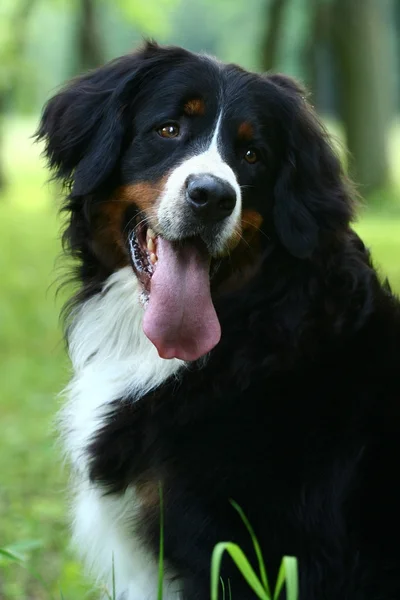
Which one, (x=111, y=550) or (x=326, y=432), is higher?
(x=326, y=432)

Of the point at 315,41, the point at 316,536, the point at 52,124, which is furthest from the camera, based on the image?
the point at 315,41

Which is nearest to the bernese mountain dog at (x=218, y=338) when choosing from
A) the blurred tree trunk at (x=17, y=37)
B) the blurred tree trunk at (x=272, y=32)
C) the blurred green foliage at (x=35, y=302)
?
the blurred green foliage at (x=35, y=302)

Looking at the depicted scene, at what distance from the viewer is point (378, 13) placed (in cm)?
1734

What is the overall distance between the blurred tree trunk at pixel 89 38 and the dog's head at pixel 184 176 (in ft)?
45.7

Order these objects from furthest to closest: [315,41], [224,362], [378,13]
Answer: [315,41] → [378,13] → [224,362]

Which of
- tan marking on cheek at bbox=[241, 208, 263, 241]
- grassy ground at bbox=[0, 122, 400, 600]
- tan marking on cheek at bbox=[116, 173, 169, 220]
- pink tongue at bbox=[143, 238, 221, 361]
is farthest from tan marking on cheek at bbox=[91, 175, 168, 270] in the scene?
grassy ground at bbox=[0, 122, 400, 600]

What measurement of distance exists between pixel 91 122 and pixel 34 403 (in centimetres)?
376

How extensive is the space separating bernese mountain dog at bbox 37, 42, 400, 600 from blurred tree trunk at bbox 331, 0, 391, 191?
46.0 ft

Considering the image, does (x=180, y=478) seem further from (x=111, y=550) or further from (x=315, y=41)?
(x=315, y=41)

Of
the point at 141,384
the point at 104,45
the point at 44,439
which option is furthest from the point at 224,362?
the point at 104,45

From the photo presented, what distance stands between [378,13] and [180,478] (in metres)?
15.9

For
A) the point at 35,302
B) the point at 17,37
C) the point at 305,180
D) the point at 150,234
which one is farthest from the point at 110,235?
the point at 17,37

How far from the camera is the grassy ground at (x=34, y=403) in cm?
409

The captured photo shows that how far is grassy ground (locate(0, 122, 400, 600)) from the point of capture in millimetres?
4094
